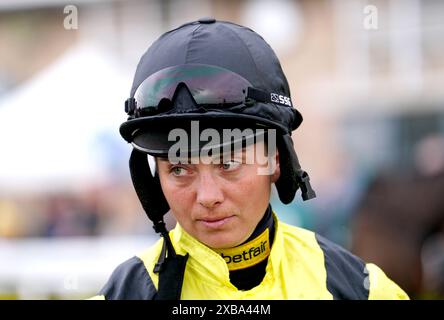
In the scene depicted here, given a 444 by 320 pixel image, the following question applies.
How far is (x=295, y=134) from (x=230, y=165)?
37.2ft

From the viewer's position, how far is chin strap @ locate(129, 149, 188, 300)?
2156mm

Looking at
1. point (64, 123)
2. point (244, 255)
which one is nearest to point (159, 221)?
point (244, 255)

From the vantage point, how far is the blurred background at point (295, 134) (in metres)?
6.00

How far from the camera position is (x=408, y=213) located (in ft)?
19.2

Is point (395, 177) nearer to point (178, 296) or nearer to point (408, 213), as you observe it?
point (408, 213)

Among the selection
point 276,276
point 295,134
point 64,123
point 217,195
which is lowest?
point 295,134

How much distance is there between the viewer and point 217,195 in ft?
6.70

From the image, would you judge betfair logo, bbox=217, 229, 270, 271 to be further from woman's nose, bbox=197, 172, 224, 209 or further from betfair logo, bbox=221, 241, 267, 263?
woman's nose, bbox=197, 172, 224, 209

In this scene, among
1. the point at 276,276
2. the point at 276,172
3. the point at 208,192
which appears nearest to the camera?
the point at 208,192

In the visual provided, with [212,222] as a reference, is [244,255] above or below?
below

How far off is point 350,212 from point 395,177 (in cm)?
155

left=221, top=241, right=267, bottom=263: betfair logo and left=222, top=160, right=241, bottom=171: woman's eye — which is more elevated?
left=222, top=160, right=241, bottom=171: woman's eye

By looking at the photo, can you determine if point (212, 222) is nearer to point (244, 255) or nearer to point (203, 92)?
point (244, 255)

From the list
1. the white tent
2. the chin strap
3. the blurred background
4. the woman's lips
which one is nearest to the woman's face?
the woman's lips
